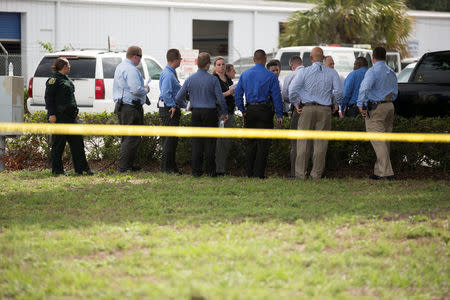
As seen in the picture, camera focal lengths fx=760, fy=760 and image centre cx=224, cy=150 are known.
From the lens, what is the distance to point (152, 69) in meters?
17.7

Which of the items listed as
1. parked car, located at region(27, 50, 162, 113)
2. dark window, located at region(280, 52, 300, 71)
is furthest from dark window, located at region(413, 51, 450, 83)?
dark window, located at region(280, 52, 300, 71)

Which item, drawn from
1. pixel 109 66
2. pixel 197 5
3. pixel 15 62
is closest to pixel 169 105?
pixel 109 66

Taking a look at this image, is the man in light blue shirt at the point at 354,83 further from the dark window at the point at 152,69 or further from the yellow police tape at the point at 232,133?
the dark window at the point at 152,69

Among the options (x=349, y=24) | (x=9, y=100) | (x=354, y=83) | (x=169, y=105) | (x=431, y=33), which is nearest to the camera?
(x=169, y=105)

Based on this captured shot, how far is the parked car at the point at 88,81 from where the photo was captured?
1573 centimetres

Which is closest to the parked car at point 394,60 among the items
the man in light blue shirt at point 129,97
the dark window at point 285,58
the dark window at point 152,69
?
the dark window at point 285,58

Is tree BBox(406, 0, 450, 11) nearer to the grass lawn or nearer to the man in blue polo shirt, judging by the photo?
the man in blue polo shirt

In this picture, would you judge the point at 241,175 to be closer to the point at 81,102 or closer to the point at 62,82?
the point at 62,82

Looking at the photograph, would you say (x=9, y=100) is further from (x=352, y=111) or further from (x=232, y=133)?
(x=352, y=111)

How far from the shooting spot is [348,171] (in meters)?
11.6

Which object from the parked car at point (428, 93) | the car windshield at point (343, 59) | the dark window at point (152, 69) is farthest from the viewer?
the car windshield at point (343, 59)

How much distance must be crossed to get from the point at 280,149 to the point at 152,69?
22.3ft

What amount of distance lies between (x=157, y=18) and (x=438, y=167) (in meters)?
20.1

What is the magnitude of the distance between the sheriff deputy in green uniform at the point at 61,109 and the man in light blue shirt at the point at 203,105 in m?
1.59
